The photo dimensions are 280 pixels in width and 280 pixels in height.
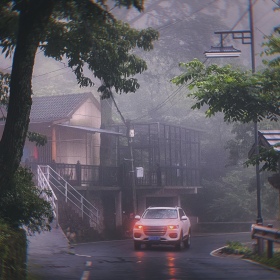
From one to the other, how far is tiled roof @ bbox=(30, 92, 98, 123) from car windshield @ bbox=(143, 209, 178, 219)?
47.5 feet

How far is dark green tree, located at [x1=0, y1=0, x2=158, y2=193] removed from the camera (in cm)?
1127

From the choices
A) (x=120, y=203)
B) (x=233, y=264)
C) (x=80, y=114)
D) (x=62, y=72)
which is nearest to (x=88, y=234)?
(x=120, y=203)

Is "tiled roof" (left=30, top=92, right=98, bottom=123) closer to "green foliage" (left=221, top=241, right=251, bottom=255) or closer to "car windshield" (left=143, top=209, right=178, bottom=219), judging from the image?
"car windshield" (left=143, top=209, right=178, bottom=219)

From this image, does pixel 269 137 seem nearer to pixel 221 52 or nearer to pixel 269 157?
pixel 221 52

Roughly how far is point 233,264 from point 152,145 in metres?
29.9

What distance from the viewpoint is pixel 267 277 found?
12664 mm

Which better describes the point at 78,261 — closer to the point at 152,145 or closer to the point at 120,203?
the point at 120,203

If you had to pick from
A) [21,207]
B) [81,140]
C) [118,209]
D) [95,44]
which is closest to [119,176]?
[118,209]

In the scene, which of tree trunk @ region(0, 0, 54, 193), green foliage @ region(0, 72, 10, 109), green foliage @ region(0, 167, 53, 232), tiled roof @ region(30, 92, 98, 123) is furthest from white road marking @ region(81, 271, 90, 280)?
tiled roof @ region(30, 92, 98, 123)

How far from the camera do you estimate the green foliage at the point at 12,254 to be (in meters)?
8.84

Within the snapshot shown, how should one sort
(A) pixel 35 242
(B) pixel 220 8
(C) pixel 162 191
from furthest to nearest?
(B) pixel 220 8 → (C) pixel 162 191 → (A) pixel 35 242

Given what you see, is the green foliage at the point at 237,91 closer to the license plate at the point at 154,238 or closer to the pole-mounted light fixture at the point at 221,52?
the pole-mounted light fixture at the point at 221,52

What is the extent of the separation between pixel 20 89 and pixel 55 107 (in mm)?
30196

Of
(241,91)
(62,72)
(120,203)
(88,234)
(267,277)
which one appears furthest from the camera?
(62,72)
